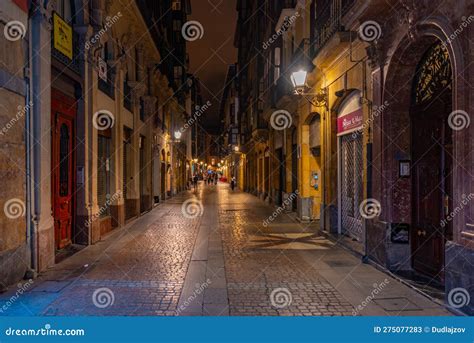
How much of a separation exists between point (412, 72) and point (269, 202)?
1864 centimetres

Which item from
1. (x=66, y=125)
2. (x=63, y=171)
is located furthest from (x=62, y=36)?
(x=63, y=171)

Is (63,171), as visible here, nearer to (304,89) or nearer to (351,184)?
(304,89)

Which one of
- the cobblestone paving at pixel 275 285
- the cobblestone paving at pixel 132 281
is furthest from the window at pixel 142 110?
the cobblestone paving at pixel 275 285

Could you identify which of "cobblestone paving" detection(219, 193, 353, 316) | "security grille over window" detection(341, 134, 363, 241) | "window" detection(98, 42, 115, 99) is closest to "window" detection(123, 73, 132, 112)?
"window" detection(98, 42, 115, 99)

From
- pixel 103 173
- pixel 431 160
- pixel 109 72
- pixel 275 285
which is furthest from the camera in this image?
pixel 109 72

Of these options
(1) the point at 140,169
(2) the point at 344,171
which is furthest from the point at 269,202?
(2) the point at 344,171

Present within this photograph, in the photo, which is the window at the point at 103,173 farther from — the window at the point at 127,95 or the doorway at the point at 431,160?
the doorway at the point at 431,160

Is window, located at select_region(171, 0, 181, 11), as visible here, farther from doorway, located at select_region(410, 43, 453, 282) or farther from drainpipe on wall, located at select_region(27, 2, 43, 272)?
doorway, located at select_region(410, 43, 453, 282)

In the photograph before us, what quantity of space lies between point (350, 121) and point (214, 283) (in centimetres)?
606

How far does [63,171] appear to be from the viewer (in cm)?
1088

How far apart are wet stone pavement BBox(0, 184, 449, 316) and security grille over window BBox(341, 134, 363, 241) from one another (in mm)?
836

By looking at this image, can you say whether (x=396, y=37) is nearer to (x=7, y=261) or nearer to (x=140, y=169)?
(x=7, y=261)

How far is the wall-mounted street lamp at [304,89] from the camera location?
12.8 m

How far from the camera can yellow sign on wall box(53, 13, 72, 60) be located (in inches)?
380
